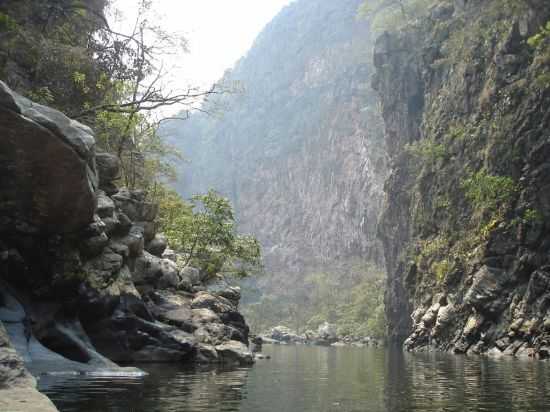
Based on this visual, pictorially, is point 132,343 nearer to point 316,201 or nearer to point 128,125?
point 128,125

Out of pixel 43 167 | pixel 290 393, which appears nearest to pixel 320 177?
pixel 43 167

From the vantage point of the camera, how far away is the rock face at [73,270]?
47.3ft

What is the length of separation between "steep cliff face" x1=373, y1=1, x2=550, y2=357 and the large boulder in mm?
23051

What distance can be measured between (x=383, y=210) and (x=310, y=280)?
68.2 meters

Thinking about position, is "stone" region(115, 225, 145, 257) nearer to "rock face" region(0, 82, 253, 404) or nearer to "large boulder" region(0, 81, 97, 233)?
"rock face" region(0, 82, 253, 404)

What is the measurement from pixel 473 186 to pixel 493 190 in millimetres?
2697

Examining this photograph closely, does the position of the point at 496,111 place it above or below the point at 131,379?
above

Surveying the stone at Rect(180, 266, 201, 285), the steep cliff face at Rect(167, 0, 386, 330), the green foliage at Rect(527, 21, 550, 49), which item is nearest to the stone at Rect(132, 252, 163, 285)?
the stone at Rect(180, 266, 201, 285)

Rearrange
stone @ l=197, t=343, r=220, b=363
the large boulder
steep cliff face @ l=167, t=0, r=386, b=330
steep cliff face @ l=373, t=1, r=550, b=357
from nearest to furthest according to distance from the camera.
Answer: the large boulder < stone @ l=197, t=343, r=220, b=363 < steep cliff face @ l=373, t=1, r=550, b=357 < steep cliff face @ l=167, t=0, r=386, b=330

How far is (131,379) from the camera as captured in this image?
1423cm

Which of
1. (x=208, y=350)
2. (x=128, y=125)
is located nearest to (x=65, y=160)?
(x=208, y=350)

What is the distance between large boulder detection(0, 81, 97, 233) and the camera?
45.3 ft

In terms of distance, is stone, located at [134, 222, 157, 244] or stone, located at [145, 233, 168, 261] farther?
stone, located at [145, 233, 168, 261]

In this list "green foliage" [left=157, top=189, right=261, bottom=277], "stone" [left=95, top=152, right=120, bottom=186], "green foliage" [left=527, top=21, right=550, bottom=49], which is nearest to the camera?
"stone" [left=95, top=152, right=120, bottom=186]
